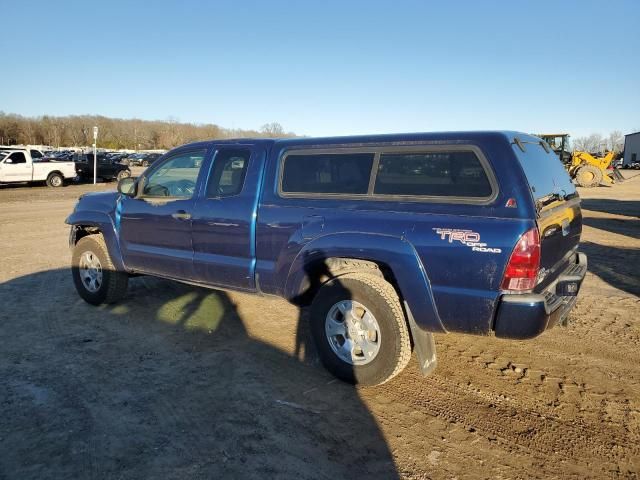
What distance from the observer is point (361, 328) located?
360 centimetres

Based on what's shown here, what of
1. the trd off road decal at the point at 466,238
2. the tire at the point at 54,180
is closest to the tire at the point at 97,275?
the trd off road decal at the point at 466,238

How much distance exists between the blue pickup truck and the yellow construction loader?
75.6 feet

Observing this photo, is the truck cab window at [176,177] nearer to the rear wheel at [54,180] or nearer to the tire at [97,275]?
the tire at [97,275]

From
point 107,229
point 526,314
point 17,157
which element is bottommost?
point 526,314

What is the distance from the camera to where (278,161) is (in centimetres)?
412

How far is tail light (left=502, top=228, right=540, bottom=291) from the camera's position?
2.92 m

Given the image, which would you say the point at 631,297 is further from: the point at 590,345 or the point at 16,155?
the point at 16,155

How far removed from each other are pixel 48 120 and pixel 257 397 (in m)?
144

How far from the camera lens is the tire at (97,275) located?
17.3ft

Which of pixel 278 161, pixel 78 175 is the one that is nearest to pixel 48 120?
pixel 78 175

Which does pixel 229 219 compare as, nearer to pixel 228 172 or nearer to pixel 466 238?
pixel 228 172

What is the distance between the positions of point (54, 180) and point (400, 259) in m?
24.6

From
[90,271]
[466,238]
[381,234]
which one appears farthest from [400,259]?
[90,271]

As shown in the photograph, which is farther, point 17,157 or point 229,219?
point 17,157
